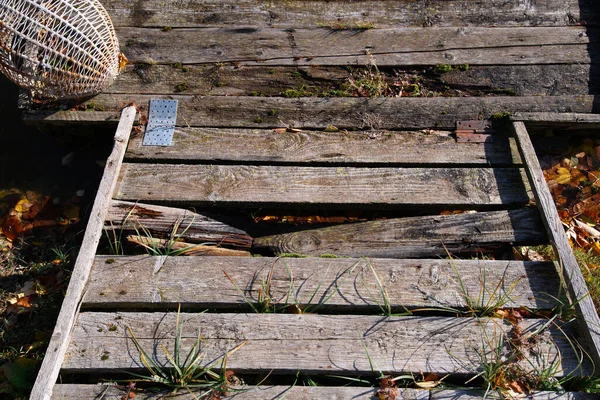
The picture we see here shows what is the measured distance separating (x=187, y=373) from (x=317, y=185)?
1.28m

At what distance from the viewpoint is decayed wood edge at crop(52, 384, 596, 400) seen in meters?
2.31

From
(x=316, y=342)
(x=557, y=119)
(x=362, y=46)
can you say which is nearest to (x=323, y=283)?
(x=316, y=342)

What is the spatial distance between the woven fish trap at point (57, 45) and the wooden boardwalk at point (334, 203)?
319 mm

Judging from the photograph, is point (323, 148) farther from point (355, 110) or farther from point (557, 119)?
point (557, 119)

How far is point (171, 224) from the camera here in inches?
114

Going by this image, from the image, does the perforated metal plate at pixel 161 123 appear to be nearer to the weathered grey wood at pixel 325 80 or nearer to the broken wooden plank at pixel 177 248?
the weathered grey wood at pixel 325 80

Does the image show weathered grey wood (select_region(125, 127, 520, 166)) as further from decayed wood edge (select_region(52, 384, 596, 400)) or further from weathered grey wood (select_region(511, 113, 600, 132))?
decayed wood edge (select_region(52, 384, 596, 400))

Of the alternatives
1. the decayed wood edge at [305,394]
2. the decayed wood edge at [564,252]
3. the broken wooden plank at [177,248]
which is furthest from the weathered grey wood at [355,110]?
the decayed wood edge at [305,394]

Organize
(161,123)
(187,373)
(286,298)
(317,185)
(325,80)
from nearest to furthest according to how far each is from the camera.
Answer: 1. (187,373)
2. (286,298)
3. (317,185)
4. (161,123)
5. (325,80)

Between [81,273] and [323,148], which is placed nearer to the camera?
[81,273]

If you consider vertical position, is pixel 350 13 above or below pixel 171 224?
above

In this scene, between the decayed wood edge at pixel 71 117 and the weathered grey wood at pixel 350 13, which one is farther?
the weathered grey wood at pixel 350 13

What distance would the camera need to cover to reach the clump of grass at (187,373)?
7.61 feet

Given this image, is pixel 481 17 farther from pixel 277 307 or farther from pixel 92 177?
pixel 92 177
